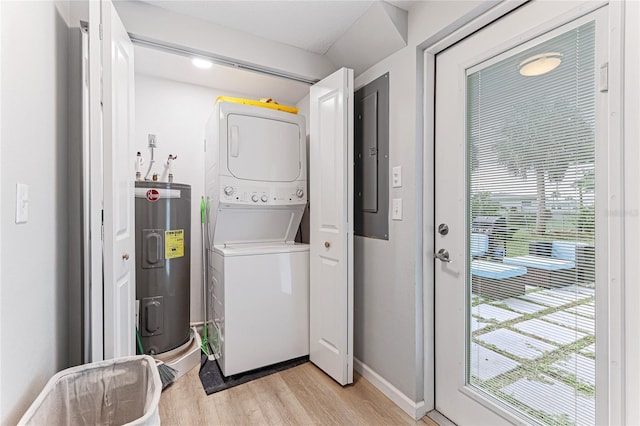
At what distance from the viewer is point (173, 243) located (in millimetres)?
2320

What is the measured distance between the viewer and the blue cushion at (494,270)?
138 cm

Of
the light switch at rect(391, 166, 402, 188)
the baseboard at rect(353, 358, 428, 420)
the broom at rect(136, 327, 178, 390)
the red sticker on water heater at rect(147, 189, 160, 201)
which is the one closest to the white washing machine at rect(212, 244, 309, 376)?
the broom at rect(136, 327, 178, 390)

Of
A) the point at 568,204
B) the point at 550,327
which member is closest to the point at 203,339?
the point at 550,327

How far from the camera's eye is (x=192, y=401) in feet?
6.11

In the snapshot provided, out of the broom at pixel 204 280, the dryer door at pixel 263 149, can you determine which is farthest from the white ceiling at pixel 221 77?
the broom at pixel 204 280

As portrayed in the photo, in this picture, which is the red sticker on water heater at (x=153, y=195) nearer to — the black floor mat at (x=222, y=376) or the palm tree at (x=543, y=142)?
the black floor mat at (x=222, y=376)

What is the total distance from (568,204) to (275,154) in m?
1.84

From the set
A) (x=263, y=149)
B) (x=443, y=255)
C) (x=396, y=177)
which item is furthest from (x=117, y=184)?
(x=443, y=255)

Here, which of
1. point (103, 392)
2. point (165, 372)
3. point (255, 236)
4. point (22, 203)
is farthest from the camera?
point (255, 236)

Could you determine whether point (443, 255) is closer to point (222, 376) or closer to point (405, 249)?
point (405, 249)

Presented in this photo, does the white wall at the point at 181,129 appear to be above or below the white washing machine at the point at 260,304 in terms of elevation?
above

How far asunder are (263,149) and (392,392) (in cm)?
186

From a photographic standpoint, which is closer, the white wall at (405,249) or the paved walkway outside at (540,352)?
the paved walkway outside at (540,352)

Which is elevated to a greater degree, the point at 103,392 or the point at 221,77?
the point at 221,77
